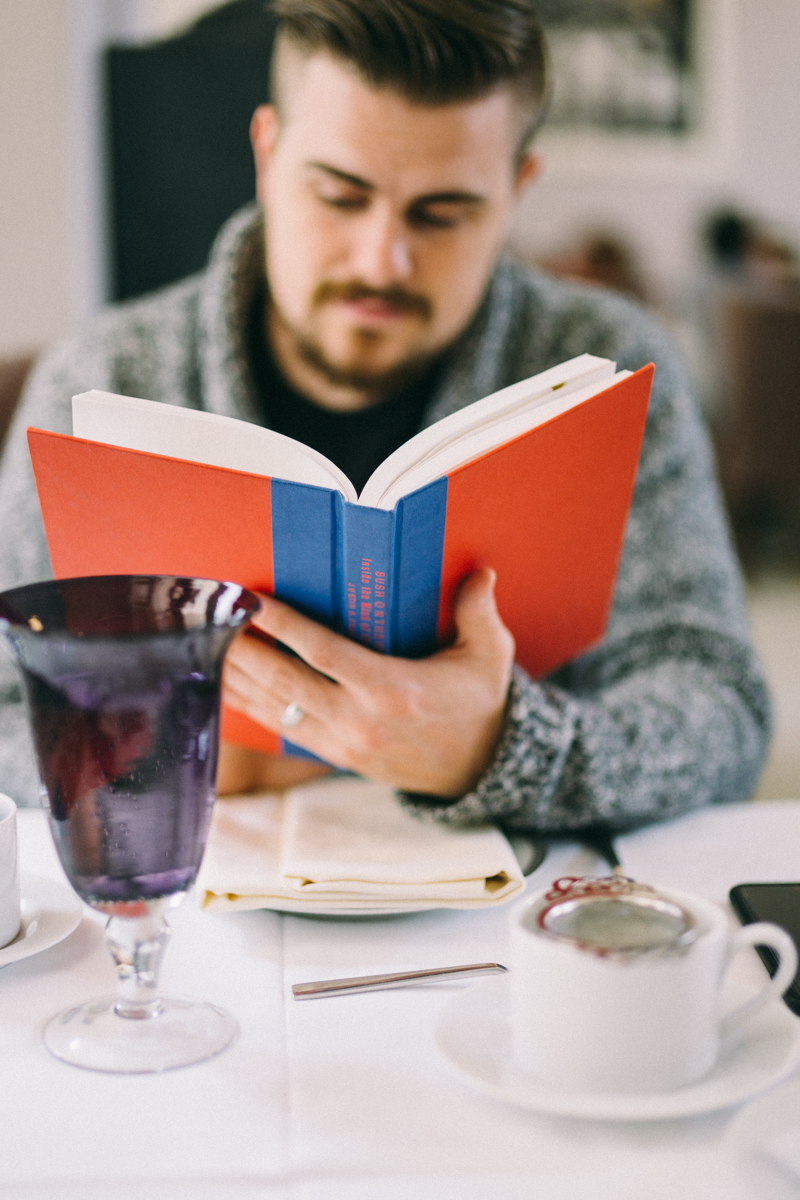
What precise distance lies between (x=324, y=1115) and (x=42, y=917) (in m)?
0.23

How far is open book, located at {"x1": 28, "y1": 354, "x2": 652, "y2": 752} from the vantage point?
588 millimetres

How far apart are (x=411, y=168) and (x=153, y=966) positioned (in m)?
0.76

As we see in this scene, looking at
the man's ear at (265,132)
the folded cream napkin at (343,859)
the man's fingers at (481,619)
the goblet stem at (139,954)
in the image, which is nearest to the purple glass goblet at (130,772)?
the goblet stem at (139,954)

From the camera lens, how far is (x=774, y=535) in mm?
4156

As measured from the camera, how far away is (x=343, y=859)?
25.0 inches

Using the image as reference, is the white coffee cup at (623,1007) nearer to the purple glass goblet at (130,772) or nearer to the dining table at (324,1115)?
the dining table at (324,1115)

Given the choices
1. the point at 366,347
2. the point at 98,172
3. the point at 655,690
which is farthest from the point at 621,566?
the point at 98,172

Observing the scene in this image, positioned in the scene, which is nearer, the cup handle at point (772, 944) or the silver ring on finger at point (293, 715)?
the cup handle at point (772, 944)

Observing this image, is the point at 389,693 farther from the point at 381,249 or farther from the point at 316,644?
the point at 381,249

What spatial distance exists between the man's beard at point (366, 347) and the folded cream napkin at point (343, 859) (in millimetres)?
543

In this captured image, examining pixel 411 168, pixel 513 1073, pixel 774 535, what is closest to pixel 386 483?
pixel 513 1073

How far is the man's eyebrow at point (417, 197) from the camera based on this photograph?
0.99 m

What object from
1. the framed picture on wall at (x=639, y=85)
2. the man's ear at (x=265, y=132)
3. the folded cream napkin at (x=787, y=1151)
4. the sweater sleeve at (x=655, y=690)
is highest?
the framed picture on wall at (x=639, y=85)

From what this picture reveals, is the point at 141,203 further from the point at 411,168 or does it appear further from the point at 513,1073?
the point at 513,1073
